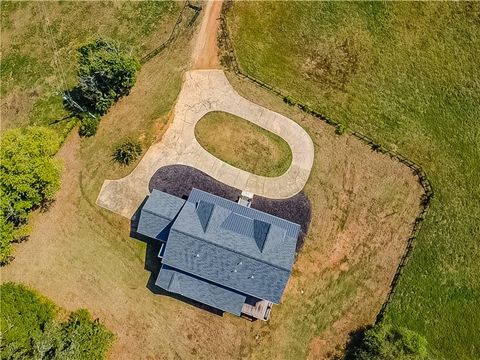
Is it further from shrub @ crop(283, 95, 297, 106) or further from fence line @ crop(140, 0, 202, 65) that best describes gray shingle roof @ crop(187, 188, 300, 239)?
fence line @ crop(140, 0, 202, 65)

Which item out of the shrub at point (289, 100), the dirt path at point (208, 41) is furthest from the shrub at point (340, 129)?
the dirt path at point (208, 41)

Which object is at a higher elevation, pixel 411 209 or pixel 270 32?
pixel 270 32

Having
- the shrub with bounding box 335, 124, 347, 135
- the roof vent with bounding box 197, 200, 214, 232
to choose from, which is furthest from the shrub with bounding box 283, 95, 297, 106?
the roof vent with bounding box 197, 200, 214, 232

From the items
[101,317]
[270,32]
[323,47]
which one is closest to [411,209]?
[323,47]

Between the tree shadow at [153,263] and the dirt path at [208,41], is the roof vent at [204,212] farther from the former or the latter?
the dirt path at [208,41]

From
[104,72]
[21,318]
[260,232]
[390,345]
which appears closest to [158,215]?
[260,232]

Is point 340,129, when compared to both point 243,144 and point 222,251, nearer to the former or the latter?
point 243,144

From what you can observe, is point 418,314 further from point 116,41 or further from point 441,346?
point 116,41
